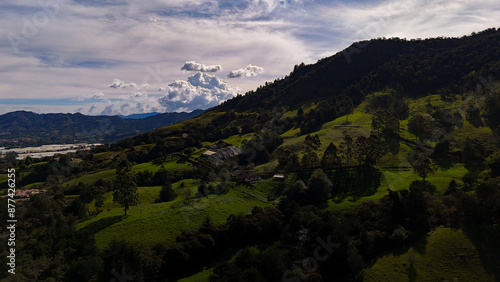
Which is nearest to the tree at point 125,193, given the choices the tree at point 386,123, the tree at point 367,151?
the tree at point 367,151

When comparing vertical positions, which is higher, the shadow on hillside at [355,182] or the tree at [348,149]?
the tree at [348,149]

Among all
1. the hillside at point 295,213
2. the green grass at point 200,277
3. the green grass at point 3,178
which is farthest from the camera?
the green grass at point 3,178

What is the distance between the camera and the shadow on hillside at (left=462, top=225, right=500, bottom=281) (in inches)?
1425

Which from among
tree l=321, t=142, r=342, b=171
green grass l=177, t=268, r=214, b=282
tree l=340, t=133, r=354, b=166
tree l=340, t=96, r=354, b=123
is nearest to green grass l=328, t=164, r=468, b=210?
tree l=340, t=133, r=354, b=166

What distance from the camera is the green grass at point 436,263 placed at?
120 feet

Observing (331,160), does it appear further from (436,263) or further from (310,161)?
(436,263)

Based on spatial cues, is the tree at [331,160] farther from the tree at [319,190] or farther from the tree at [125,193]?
the tree at [125,193]

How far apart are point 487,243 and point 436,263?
833 cm

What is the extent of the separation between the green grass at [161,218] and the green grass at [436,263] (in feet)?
91.8

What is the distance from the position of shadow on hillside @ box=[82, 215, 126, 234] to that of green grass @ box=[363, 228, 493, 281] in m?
47.2

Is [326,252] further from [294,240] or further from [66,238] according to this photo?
[66,238]

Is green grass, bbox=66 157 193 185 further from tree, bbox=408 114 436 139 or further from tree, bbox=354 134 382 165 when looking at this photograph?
tree, bbox=408 114 436 139

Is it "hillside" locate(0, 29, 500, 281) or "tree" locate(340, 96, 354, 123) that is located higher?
"tree" locate(340, 96, 354, 123)

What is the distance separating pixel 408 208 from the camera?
4612cm
